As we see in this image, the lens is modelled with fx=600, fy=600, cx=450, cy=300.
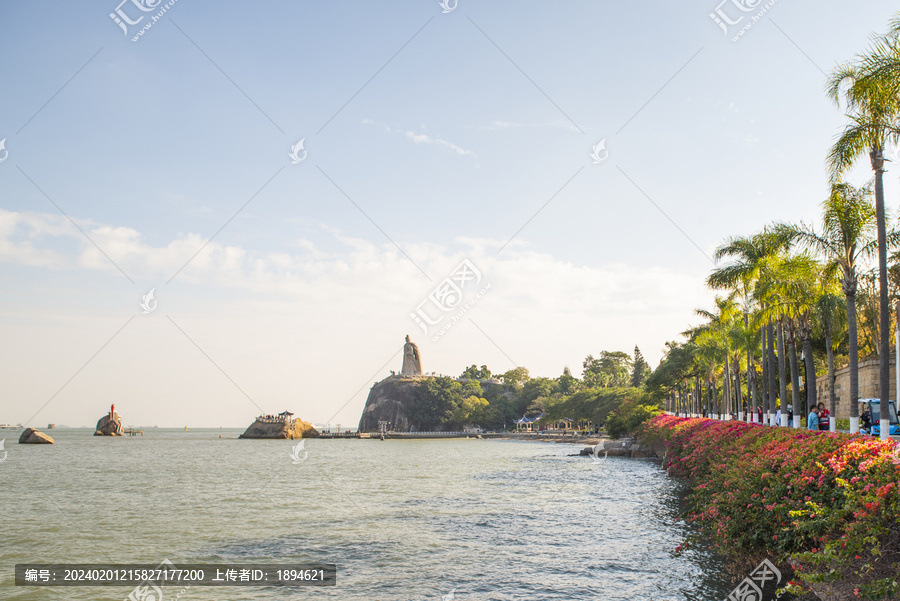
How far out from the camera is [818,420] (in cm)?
2723

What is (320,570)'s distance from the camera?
15.7 metres

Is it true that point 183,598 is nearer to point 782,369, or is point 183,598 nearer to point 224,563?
point 224,563

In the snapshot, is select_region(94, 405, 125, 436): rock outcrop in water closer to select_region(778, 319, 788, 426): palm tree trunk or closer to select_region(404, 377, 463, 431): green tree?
select_region(404, 377, 463, 431): green tree

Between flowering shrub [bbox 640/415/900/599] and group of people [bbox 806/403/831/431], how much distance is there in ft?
38.5

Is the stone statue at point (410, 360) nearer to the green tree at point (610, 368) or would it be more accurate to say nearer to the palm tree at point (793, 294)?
the green tree at point (610, 368)

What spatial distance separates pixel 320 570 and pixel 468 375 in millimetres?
170660

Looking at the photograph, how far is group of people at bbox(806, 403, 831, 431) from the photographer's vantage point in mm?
26328

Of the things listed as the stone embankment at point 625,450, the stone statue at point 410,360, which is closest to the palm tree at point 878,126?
the stone embankment at point 625,450

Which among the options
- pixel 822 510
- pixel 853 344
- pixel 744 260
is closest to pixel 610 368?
pixel 744 260

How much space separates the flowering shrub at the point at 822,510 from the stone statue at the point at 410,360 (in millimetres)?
136023

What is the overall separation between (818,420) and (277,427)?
396 feet

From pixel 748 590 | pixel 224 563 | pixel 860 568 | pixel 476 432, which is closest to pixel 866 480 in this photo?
pixel 860 568

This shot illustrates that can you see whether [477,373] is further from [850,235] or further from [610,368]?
[850,235]

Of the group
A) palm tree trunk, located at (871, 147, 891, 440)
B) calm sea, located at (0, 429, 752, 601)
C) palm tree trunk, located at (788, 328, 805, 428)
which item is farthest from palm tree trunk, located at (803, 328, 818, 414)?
palm tree trunk, located at (871, 147, 891, 440)
